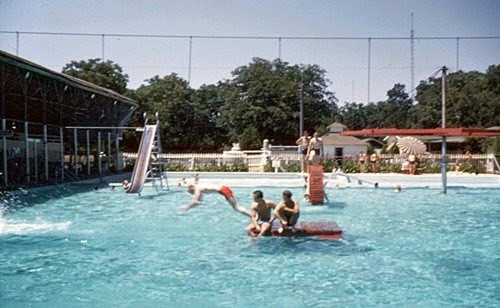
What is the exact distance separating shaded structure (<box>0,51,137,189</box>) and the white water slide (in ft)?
5.67

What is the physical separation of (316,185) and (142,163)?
23.0 feet

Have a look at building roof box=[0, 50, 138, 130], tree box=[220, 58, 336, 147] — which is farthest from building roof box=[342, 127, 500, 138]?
tree box=[220, 58, 336, 147]

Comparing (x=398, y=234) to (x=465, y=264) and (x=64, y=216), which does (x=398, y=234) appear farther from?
(x=64, y=216)

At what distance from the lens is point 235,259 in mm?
8742

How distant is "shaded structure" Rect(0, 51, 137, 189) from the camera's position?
57.3 ft

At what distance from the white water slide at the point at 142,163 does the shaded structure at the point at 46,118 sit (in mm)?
1729

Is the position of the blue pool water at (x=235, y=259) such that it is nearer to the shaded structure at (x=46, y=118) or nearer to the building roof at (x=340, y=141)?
the shaded structure at (x=46, y=118)

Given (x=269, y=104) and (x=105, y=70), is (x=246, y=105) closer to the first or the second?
(x=269, y=104)

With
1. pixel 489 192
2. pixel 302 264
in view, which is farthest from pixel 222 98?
pixel 302 264

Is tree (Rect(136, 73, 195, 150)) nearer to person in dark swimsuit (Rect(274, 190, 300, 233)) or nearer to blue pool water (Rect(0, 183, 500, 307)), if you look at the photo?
blue pool water (Rect(0, 183, 500, 307))

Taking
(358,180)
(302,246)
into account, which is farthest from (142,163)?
(302,246)

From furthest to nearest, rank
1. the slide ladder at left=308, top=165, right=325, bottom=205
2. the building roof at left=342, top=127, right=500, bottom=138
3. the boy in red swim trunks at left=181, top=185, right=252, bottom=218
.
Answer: the building roof at left=342, top=127, right=500, bottom=138 < the slide ladder at left=308, top=165, right=325, bottom=205 < the boy in red swim trunks at left=181, top=185, right=252, bottom=218

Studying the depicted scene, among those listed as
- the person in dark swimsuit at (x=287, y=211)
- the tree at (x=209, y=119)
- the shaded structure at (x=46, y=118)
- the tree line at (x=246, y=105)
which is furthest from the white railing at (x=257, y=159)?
the tree at (x=209, y=119)

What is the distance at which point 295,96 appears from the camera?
160 ft
